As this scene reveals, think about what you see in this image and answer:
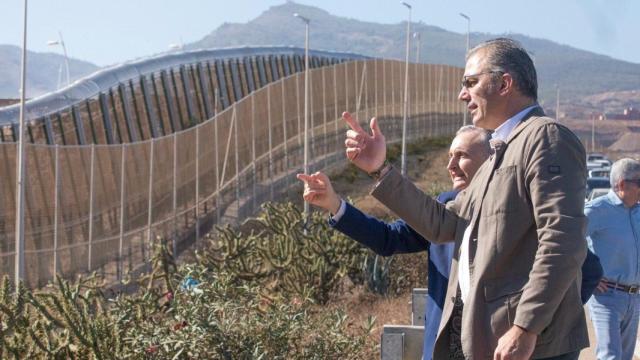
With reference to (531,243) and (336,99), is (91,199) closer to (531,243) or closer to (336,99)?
(531,243)

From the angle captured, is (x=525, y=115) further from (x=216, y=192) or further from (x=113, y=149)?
(x=216, y=192)

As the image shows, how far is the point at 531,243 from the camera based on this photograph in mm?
4250

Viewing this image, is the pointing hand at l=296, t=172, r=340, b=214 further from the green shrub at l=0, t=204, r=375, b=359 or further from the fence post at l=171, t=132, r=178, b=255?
the fence post at l=171, t=132, r=178, b=255

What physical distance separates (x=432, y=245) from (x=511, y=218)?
1.11 metres

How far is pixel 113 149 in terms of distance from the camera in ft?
68.7

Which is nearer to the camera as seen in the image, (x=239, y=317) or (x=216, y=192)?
(x=239, y=317)

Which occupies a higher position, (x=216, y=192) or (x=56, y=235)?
(x=56, y=235)

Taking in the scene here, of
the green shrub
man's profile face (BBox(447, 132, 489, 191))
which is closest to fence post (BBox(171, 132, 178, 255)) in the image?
the green shrub

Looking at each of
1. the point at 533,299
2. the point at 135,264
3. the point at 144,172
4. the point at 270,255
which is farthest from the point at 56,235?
the point at 533,299

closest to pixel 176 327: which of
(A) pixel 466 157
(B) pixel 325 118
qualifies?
(A) pixel 466 157

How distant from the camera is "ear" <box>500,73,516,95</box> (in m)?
4.40

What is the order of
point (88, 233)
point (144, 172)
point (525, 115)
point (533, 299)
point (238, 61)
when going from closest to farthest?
point (533, 299)
point (525, 115)
point (88, 233)
point (144, 172)
point (238, 61)

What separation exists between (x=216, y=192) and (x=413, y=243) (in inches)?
911

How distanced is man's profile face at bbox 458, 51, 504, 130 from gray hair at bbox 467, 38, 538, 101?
0.03 metres
